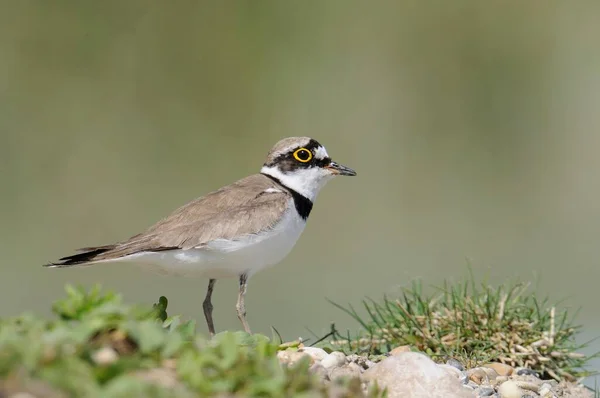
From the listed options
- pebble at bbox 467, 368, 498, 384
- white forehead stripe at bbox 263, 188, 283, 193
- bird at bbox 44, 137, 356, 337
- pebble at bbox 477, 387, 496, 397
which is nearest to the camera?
pebble at bbox 477, 387, 496, 397

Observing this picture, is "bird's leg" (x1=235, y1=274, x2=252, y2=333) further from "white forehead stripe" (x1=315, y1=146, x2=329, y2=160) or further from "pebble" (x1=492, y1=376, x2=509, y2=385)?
"pebble" (x1=492, y1=376, x2=509, y2=385)

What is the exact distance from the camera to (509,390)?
4605mm

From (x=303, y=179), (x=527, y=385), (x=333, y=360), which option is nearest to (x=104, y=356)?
(x=333, y=360)

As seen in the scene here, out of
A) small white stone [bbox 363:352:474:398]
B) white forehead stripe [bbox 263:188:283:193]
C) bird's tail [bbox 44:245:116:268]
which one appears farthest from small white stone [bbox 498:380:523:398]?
bird's tail [bbox 44:245:116:268]

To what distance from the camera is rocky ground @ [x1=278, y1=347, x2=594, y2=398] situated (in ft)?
12.8

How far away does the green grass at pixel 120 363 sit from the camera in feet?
8.95

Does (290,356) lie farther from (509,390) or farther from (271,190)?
(271,190)

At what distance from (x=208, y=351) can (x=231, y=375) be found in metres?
0.20

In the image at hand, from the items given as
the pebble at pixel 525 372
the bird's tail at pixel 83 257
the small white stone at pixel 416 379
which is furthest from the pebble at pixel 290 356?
the bird's tail at pixel 83 257

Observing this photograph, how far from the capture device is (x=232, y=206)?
5535 mm

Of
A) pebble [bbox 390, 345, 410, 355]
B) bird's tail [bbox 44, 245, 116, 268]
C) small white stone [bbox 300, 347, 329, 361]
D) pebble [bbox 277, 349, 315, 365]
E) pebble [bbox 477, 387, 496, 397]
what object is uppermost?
bird's tail [bbox 44, 245, 116, 268]

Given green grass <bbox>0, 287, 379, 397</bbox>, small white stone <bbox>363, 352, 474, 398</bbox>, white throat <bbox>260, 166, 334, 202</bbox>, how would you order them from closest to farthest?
1. green grass <bbox>0, 287, 379, 397</bbox>
2. small white stone <bbox>363, 352, 474, 398</bbox>
3. white throat <bbox>260, 166, 334, 202</bbox>

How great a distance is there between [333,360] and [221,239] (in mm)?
1234

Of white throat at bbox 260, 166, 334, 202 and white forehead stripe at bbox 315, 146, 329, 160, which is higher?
white forehead stripe at bbox 315, 146, 329, 160
